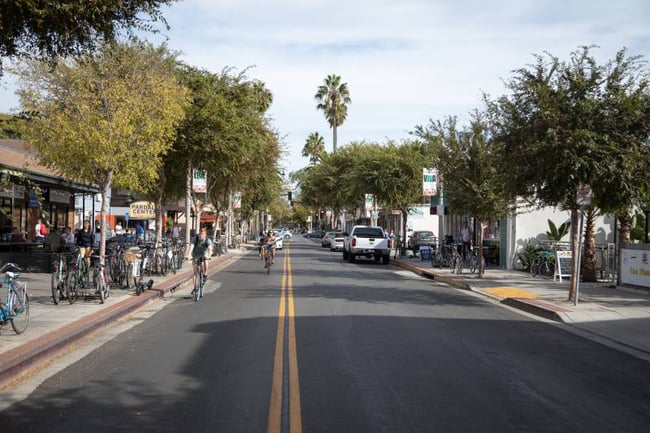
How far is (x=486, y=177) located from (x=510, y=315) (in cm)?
989

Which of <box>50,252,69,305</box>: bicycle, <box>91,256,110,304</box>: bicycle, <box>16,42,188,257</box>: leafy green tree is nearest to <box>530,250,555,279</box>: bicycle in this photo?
<box>16,42,188,257</box>: leafy green tree

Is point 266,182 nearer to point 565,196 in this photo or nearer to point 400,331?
point 565,196

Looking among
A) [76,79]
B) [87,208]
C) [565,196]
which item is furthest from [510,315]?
[87,208]

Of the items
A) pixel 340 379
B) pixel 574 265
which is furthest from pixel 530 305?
pixel 340 379

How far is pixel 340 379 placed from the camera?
8.55 m

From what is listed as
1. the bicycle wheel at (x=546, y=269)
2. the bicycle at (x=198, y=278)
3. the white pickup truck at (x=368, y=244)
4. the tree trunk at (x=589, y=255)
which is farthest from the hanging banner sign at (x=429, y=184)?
the bicycle at (x=198, y=278)

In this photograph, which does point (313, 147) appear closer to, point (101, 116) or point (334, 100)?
point (334, 100)

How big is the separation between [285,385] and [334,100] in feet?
226

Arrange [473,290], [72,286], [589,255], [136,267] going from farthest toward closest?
[589,255], [473,290], [136,267], [72,286]

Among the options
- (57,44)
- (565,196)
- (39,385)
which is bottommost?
(39,385)

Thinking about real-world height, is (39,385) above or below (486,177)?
below

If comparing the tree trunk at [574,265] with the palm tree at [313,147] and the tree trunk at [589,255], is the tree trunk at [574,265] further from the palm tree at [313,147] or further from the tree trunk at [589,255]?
the palm tree at [313,147]

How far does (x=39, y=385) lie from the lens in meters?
8.40

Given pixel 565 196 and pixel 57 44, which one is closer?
pixel 57 44
